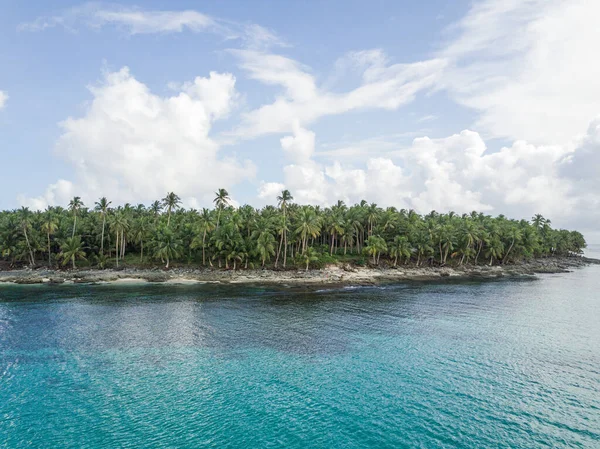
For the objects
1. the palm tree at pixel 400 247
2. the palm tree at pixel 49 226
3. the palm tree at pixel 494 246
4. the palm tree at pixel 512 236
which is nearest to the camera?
the palm tree at pixel 49 226

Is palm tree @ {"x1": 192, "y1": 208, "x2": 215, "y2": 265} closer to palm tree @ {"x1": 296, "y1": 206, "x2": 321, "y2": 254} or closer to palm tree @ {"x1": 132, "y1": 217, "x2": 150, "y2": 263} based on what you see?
palm tree @ {"x1": 132, "y1": 217, "x2": 150, "y2": 263}

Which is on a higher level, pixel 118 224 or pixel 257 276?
pixel 118 224

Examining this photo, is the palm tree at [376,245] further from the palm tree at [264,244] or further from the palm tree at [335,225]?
the palm tree at [264,244]

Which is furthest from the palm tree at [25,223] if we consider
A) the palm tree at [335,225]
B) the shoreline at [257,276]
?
the palm tree at [335,225]

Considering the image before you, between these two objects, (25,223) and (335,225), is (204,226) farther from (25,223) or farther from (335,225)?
(25,223)

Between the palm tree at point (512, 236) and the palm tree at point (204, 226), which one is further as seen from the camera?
the palm tree at point (512, 236)

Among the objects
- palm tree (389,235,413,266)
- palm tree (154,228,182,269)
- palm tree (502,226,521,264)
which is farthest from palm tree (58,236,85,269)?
palm tree (502,226,521,264)

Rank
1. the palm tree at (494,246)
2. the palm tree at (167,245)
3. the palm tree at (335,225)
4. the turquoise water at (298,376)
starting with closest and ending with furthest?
the turquoise water at (298,376)
the palm tree at (167,245)
the palm tree at (335,225)
the palm tree at (494,246)

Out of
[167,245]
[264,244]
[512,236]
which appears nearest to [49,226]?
[167,245]
